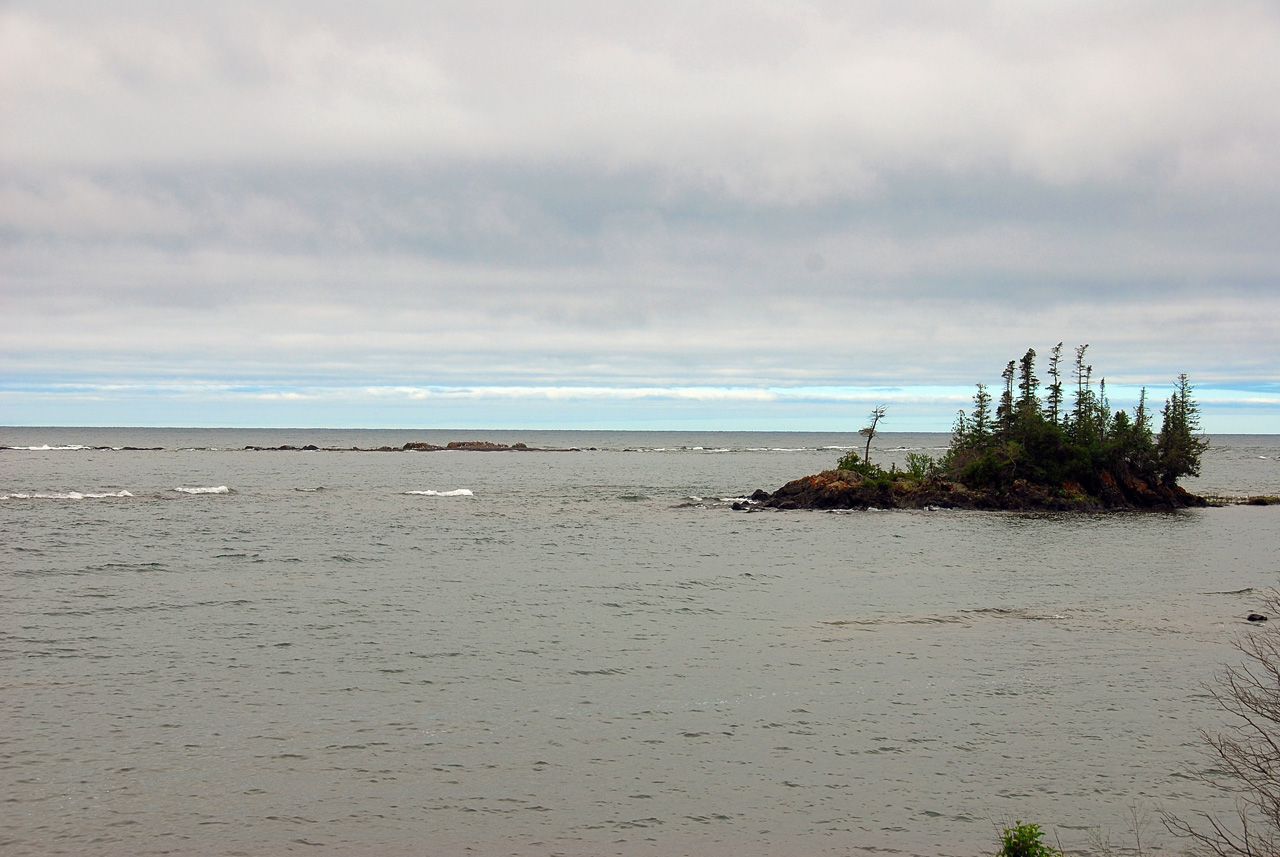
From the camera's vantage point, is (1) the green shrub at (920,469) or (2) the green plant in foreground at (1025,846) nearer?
(2) the green plant in foreground at (1025,846)

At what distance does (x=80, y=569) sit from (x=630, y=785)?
29722mm

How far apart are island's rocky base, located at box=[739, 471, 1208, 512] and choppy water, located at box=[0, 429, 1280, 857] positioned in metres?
20.1

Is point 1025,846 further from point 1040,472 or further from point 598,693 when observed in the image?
point 1040,472

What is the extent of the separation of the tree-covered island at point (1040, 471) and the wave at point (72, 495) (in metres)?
48.4

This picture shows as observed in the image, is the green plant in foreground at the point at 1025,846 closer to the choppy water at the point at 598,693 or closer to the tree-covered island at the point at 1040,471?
the choppy water at the point at 598,693

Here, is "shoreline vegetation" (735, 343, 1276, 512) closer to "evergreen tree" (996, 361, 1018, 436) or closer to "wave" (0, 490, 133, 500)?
"evergreen tree" (996, 361, 1018, 436)

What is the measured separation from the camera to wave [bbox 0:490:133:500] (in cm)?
6550

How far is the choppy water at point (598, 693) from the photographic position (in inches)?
540

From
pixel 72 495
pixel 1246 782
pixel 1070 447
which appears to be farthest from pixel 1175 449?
pixel 72 495

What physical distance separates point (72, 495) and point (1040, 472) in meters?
71.1

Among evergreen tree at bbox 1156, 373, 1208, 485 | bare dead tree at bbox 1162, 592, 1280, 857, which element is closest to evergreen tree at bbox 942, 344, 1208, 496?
evergreen tree at bbox 1156, 373, 1208, 485

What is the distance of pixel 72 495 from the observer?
68.4m

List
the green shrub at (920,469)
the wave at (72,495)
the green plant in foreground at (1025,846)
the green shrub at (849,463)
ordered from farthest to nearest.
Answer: the green shrub at (920,469)
the green shrub at (849,463)
the wave at (72,495)
the green plant in foreground at (1025,846)

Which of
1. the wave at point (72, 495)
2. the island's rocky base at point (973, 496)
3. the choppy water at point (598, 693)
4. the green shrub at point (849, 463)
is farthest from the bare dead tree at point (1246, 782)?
the wave at point (72, 495)
